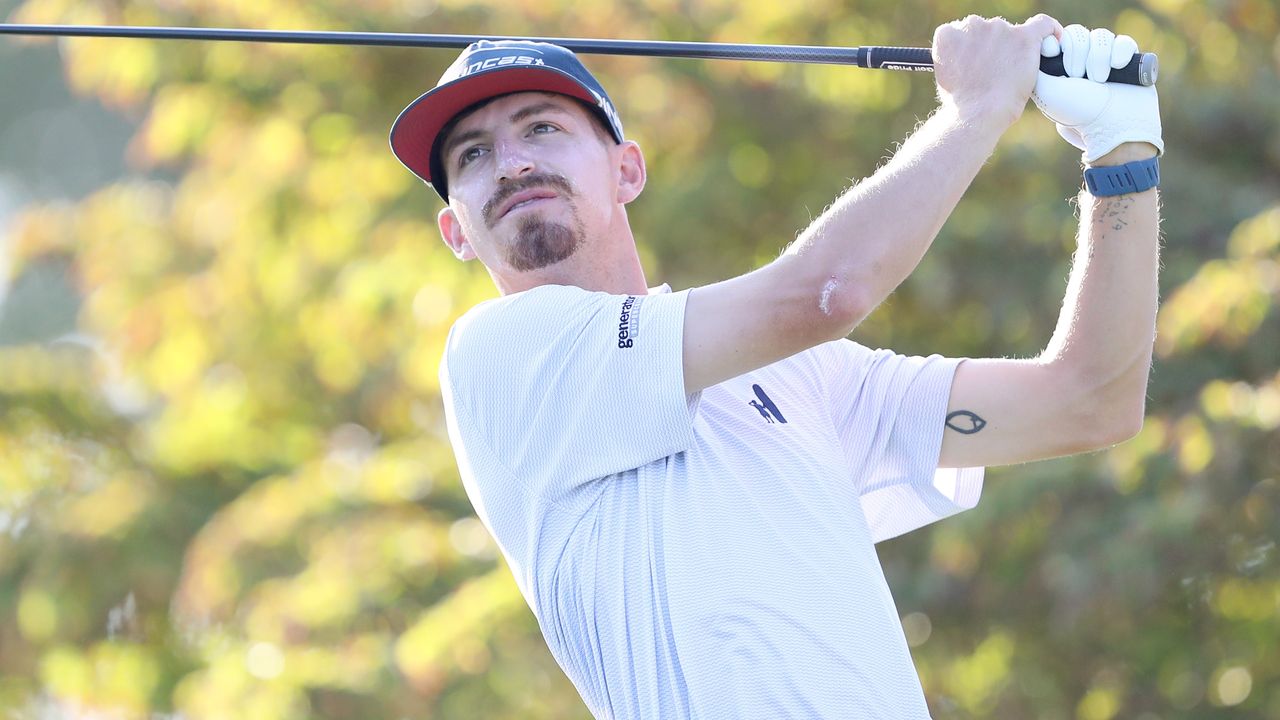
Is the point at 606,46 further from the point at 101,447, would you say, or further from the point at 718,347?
the point at 101,447

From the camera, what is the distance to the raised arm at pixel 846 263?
2.66 metres

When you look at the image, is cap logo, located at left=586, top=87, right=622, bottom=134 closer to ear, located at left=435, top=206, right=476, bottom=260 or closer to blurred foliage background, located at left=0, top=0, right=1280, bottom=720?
ear, located at left=435, top=206, right=476, bottom=260

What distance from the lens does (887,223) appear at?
267cm

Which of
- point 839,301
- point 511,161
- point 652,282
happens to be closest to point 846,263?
point 839,301

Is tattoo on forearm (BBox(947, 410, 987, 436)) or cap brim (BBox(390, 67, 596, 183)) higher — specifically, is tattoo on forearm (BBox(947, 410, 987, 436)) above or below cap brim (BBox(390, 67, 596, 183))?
below

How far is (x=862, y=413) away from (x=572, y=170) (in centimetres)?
68

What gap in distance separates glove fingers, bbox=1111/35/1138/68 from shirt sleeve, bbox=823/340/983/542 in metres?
0.60

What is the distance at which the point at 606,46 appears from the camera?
3469 mm

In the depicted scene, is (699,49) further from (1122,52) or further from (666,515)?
(666,515)

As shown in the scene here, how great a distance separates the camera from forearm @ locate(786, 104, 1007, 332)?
2656mm

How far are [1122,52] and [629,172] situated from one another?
39.7 inches

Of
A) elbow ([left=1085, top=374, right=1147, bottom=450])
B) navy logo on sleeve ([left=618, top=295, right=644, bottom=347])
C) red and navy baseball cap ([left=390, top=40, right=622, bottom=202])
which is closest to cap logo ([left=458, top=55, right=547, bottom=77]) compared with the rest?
red and navy baseball cap ([left=390, top=40, right=622, bottom=202])

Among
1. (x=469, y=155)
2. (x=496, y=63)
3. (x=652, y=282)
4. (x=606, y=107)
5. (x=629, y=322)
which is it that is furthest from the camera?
(x=652, y=282)

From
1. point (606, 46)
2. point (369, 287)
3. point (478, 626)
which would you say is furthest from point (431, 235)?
point (606, 46)
